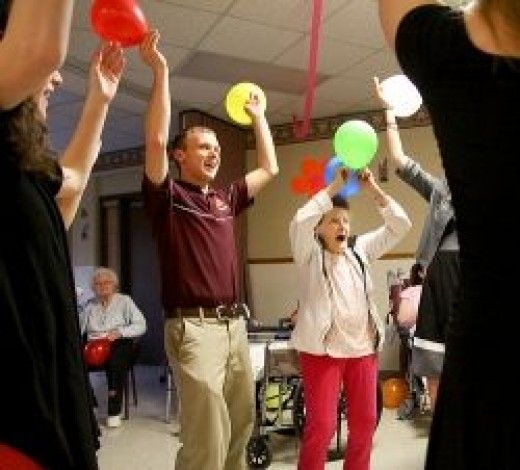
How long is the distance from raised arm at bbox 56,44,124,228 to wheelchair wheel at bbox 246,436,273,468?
226 centimetres

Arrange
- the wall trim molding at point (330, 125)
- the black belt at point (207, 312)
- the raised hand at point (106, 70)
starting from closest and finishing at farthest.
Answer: the raised hand at point (106, 70) < the black belt at point (207, 312) < the wall trim molding at point (330, 125)

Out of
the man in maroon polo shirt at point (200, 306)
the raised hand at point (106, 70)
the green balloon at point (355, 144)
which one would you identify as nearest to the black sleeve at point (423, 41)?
the raised hand at point (106, 70)

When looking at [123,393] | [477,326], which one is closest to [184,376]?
[477,326]

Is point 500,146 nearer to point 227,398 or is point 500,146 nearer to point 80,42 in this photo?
point 227,398

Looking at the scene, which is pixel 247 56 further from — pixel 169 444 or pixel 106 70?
pixel 106 70

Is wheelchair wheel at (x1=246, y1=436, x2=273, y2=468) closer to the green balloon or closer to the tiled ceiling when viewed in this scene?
the green balloon

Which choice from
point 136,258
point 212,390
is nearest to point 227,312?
point 212,390

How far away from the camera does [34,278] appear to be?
2.82 ft

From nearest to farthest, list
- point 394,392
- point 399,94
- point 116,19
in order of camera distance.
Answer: point 116,19, point 399,94, point 394,392

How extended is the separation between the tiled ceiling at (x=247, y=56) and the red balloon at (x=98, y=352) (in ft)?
6.61

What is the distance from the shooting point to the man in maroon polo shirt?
1.99 m

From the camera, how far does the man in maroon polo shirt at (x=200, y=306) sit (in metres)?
1.99

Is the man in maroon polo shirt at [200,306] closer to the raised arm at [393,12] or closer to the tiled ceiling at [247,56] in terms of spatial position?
the raised arm at [393,12]

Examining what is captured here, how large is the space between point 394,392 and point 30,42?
4569 mm
